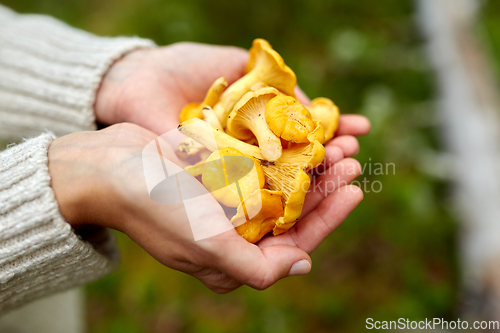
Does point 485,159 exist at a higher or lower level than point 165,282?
Answer: higher

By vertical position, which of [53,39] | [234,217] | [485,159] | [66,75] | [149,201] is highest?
[53,39]

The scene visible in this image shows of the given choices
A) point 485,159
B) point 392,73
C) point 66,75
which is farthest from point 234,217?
point 392,73

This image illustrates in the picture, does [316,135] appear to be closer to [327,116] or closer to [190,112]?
[327,116]

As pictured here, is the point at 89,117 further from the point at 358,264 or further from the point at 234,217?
the point at 358,264

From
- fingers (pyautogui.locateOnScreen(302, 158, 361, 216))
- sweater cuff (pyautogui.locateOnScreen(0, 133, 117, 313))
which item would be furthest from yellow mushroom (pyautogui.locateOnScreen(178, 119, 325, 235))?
sweater cuff (pyautogui.locateOnScreen(0, 133, 117, 313))

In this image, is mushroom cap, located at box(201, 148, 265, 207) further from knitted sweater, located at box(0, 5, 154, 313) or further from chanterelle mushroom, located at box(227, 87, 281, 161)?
knitted sweater, located at box(0, 5, 154, 313)

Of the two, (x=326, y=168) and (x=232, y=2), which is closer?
(x=326, y=168)

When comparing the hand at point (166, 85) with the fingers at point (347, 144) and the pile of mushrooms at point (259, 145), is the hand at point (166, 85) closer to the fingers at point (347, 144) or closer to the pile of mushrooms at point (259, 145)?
the fingers at point (347, 144)
